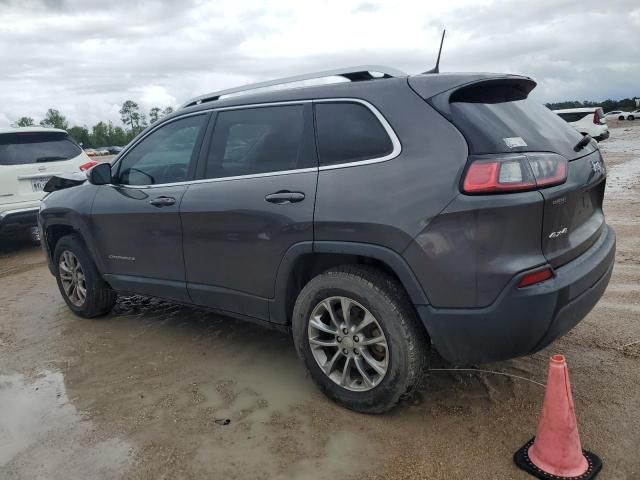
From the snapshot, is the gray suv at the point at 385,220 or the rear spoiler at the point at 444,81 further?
the rear spoiler at the point at 444,81

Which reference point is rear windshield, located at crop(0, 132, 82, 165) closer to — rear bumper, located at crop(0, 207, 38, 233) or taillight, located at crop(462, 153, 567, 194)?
rear bumper, located at crop(0, 207, 38, 233)

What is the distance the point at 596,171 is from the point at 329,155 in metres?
1.49

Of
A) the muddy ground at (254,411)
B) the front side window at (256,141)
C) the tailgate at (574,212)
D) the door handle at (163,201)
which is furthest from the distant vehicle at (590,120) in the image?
the door handle at (163,201)

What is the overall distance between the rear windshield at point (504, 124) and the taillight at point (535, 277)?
583 mm

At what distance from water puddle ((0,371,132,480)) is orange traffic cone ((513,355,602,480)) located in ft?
6.62

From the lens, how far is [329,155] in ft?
10.1

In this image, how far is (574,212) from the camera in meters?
2.79

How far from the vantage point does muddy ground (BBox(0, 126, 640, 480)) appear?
8.88 feet

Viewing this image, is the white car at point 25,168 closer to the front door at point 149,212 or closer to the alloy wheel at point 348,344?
the front door at point 149,212

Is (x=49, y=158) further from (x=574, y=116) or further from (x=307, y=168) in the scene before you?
(x=574, y=116)

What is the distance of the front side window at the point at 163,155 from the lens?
12.8ft

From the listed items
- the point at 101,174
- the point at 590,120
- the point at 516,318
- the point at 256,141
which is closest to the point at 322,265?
the point at 256,141

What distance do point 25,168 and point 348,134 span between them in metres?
6.40

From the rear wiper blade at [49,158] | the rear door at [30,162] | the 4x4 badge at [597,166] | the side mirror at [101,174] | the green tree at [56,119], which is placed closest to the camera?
the 4x4 badge at [597,166]
